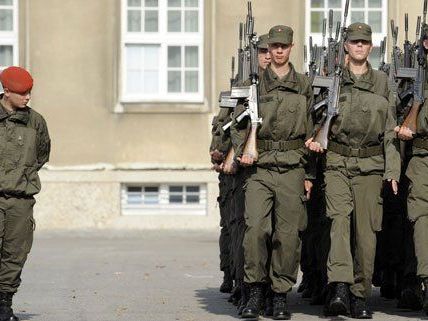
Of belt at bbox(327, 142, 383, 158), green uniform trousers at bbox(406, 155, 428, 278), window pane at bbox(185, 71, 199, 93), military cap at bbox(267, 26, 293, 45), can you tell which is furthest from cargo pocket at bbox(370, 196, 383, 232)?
window pane at bbox(185, 71, 199, 93)

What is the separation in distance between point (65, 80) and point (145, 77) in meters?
1.24

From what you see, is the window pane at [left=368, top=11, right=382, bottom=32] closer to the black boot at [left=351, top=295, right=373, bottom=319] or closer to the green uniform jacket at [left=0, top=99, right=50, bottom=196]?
the black boot at [left=351, top=295, right=373, bottom=319]

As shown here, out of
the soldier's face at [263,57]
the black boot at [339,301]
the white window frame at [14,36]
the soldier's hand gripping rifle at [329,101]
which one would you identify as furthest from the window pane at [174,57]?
the black boot at [339,301]

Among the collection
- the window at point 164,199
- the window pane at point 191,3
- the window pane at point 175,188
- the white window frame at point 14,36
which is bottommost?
the window at point 164,199

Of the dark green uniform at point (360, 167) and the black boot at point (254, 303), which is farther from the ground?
the dark green uniform at point (360, 167)

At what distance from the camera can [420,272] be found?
11.8m

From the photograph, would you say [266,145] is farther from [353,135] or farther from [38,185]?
[38,185]

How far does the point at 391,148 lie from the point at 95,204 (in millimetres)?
11236

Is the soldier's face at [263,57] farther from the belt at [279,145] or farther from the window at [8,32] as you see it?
the window at [8,32]

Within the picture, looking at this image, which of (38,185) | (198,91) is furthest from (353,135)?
(198,91)

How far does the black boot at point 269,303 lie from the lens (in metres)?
12.1

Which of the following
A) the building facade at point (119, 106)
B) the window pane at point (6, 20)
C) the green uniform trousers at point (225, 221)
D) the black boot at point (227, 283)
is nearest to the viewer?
the green uniform trousers at point (225, 221)

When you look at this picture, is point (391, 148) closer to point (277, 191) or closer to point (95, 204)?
point (277, 191)

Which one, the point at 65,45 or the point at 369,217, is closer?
the point at 369,217
